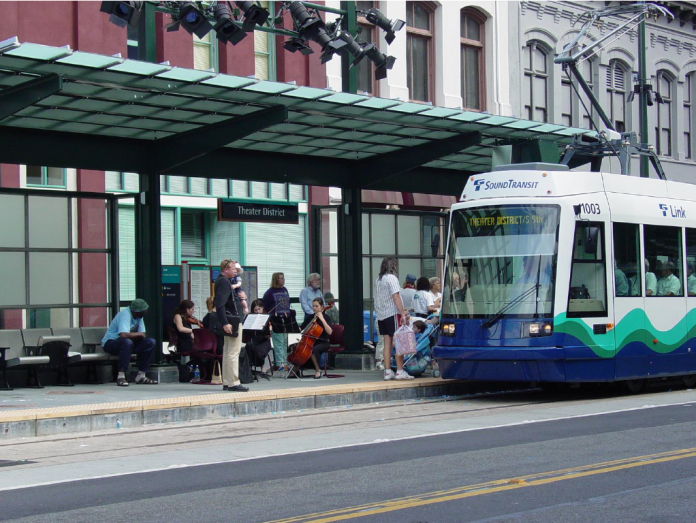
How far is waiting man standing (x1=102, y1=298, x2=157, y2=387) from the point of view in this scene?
56.0 feet

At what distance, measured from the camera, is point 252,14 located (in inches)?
631

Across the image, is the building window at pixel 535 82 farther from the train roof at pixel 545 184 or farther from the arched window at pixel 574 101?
the train roof at pixel 545 184

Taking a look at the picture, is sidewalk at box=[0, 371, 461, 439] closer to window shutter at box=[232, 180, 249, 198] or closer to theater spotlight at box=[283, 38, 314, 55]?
theater spotlight at box=[283, 38, 314, 55]

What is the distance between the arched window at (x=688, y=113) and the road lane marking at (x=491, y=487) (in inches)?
1197

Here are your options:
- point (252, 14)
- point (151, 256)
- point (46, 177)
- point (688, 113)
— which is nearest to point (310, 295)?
point (151, 256)

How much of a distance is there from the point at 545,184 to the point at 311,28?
4.48 meters

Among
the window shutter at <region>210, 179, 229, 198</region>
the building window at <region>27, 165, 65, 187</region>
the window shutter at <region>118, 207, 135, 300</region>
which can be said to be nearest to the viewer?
the building window at <region>27, 165, 65, 187</region>

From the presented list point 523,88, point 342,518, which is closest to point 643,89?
point 523,88

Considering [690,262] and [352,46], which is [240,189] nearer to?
[352,46]

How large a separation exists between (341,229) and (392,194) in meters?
9.12

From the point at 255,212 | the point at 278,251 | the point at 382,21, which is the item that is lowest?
the point at 278,251

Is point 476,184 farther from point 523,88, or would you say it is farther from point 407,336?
point 523,88

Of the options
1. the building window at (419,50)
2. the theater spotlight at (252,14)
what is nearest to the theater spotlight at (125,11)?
the theater spotlight at (252,14)

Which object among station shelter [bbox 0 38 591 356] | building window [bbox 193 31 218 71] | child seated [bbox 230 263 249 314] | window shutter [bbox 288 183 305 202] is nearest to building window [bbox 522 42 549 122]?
window shutter [bbox 288 183 305 202]
